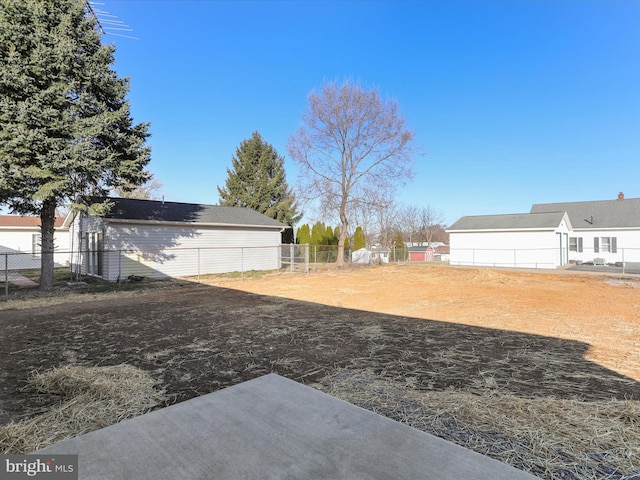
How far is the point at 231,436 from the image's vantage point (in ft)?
6.18

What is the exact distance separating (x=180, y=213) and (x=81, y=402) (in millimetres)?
14625

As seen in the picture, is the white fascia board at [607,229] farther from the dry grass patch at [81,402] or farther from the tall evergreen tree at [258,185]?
the dry grass patch at [81,402]

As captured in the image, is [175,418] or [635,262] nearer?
[175,418]

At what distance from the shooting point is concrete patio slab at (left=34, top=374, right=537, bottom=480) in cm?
157

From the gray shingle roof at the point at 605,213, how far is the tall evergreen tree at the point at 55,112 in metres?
27.7

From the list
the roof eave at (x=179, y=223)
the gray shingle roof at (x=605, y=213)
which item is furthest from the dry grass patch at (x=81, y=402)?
the gray shingle roof at (x=605, y=213)

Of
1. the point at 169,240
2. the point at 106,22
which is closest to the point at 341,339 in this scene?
the point at 169,240

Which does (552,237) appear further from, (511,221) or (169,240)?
(169,240)

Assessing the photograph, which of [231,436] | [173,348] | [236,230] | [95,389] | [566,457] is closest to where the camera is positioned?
[231,436]

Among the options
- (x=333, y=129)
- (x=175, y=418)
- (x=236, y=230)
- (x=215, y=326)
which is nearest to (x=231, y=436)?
(x=175, y=418)

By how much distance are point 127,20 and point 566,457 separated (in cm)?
1384

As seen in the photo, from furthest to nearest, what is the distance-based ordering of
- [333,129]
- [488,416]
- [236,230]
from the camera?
[333,129] < [236,230] < [488,416]

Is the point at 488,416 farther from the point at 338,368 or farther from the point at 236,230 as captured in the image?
the point at 236,230

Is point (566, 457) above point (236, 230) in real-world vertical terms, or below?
below
